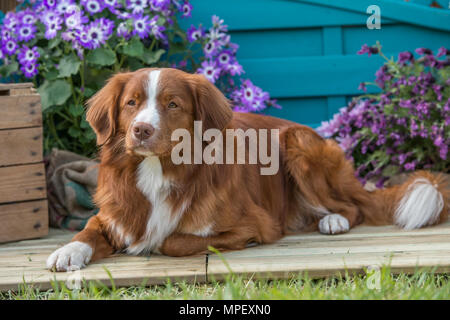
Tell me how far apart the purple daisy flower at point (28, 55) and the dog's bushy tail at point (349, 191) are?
189 cm

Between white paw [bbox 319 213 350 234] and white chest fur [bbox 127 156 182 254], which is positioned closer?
white chest fur [bbox 127 156 182 254]

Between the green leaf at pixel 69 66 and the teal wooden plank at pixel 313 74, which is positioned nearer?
the green leaf at pixel 69 66

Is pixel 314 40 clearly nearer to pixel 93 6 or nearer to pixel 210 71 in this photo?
pixel 210 71

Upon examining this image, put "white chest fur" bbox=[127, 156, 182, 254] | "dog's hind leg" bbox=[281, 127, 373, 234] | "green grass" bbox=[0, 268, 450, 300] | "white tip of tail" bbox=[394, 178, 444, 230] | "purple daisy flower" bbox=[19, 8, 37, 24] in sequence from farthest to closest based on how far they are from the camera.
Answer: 1. "purple daisy flower" bbox=[19, 8, 37, 24]
2. "dog's hind leg" bbox=[281, 127, 373, 234]
3. "white tip of tail" bbox=[394, 178, 444, 230]
4. "white chest fur" bbox=[127, 156, 182, 254]
5. "green grass" bbox=[0, 268, 450, 300]

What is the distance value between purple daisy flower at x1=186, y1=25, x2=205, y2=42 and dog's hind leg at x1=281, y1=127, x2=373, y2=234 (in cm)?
135

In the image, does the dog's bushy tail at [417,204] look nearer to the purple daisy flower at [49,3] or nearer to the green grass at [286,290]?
the green grass at [286,290]

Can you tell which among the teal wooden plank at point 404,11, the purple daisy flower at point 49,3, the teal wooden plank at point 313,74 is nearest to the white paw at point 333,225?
the teal wooden plank at point 313,74

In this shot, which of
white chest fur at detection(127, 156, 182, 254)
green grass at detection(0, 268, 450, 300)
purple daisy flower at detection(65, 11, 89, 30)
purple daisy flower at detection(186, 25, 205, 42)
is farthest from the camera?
purple daisy flower at detection(186, 25, 205, 42)

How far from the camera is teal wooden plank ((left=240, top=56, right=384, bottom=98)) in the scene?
480cm

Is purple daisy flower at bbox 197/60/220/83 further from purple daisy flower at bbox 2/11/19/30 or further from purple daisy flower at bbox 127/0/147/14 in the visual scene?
purple daisy flower at bbox 2/11/19/30

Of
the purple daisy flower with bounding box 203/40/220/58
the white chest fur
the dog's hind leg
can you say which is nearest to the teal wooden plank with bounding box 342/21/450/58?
the purple daisy flower with bounding box 203/40/220/58

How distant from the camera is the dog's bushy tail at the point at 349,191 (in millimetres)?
3486

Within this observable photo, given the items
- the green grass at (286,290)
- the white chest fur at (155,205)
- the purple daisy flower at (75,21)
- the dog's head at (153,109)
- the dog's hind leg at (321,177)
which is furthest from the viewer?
the purple daisy flower at (75,21)

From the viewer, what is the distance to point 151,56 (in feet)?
14.6
